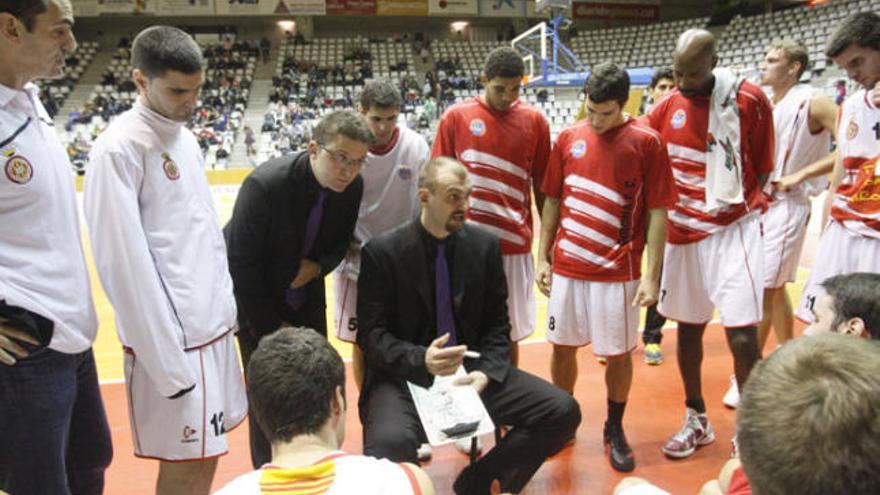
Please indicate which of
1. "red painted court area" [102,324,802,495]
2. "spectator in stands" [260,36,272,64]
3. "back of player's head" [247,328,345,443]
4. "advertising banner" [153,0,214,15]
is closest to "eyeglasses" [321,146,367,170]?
"back of player's head" [247,328,345,443]

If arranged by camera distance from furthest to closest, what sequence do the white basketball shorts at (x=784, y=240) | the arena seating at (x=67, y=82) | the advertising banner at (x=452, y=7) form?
1. the advertising banner at (x=452, y=7)
2. the arena seating at (x=67, y=82)
3. the white basketball shorts at (x=784, y=240)

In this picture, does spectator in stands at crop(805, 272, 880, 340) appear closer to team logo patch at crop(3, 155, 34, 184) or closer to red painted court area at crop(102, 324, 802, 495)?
red painted court area at crop(102, 324, 802, 495)

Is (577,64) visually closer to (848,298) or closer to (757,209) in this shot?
(757,209)

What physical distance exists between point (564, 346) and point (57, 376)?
230 cm

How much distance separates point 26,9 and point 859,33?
9.91 ft

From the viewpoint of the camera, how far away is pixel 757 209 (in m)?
3.16

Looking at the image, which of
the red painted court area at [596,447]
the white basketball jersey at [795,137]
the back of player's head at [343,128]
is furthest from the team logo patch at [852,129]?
the back of player's head at [343,128]

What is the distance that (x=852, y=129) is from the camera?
9.12 ft

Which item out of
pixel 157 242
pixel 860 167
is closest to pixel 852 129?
pixel 860 167

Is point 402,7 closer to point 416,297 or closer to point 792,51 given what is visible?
point 792,51

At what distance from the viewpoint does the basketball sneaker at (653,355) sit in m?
4.46

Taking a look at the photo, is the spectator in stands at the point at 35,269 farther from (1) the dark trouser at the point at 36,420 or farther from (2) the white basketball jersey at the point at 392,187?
(2) the white basketball jersey at the point at 392,187

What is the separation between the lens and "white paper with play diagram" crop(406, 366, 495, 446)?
88.2 inches

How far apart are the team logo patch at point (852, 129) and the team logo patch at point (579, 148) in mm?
1160
